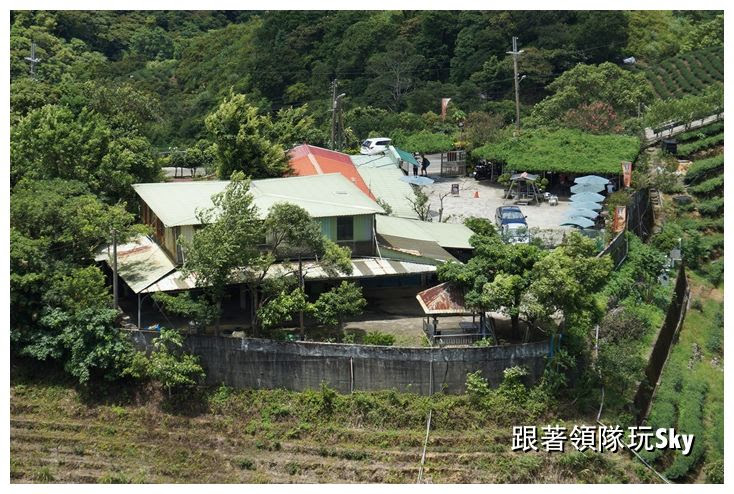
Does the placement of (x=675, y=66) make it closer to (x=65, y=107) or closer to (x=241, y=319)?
(x=65, y=107)

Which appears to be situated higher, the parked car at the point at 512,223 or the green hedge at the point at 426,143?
the green hedge at the point at 426,143

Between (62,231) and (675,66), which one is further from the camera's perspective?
(675,66)

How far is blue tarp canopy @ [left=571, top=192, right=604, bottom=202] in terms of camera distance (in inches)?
1767

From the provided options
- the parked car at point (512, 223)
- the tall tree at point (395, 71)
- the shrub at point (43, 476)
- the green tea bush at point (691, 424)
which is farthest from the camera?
the tall tree at point (395, 71)

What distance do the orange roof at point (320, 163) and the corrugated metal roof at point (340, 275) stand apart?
30.3 ft

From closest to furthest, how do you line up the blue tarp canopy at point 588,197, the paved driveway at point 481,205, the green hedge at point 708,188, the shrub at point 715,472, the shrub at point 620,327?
the shrub at point 715,472
the shrub at point 620,327
the paved driveway at point 481,205
the blue tarp canopy at point 588,197
the green hedge at point 708,188

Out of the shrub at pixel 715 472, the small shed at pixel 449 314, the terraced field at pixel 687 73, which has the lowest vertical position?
the shrub at pixel 715 472

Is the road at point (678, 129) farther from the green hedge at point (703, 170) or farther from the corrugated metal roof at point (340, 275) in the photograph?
the corrugated metal roof at point (340, 275)

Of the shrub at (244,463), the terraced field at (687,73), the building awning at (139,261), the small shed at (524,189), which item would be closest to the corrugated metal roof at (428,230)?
the building awning at (139,261)

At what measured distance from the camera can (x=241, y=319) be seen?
3384 centimetres

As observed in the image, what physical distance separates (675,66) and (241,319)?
5183cm

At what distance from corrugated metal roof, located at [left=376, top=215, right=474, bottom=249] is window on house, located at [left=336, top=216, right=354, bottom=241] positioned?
2378 mm

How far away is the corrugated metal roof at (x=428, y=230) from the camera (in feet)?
124

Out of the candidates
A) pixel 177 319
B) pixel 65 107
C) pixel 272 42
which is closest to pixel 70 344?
pixel 177 319
